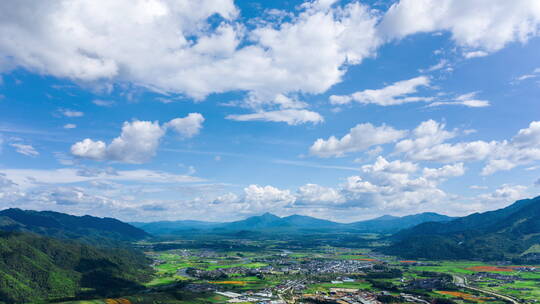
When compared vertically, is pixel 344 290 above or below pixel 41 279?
above

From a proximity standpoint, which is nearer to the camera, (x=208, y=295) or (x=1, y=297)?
(x=1, y=297)

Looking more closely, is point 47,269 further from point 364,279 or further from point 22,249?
point 364,279

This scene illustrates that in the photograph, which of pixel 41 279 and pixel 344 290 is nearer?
pixel 344 290

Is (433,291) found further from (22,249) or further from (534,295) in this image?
(22,249)

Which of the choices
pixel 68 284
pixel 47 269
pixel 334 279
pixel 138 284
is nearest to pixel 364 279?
pixel 334 279

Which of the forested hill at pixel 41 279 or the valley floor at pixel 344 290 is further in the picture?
the forested hill at pixel 41 279

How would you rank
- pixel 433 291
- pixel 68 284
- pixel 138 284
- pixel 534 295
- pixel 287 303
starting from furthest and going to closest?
1. pixel 138 284
2. pixel 68 284
3. pixel 433 291
4. pixel 534 295
5. pixel 287 303

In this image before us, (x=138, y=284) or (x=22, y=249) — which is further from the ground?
(x=22, y=249)

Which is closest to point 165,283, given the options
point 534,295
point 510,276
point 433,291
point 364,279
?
point 364,279

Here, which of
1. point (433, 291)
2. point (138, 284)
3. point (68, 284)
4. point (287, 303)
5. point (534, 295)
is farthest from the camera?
point (138, 284)

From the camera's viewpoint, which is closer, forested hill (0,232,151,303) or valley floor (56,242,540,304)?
valley floor (56,242,540,304)
